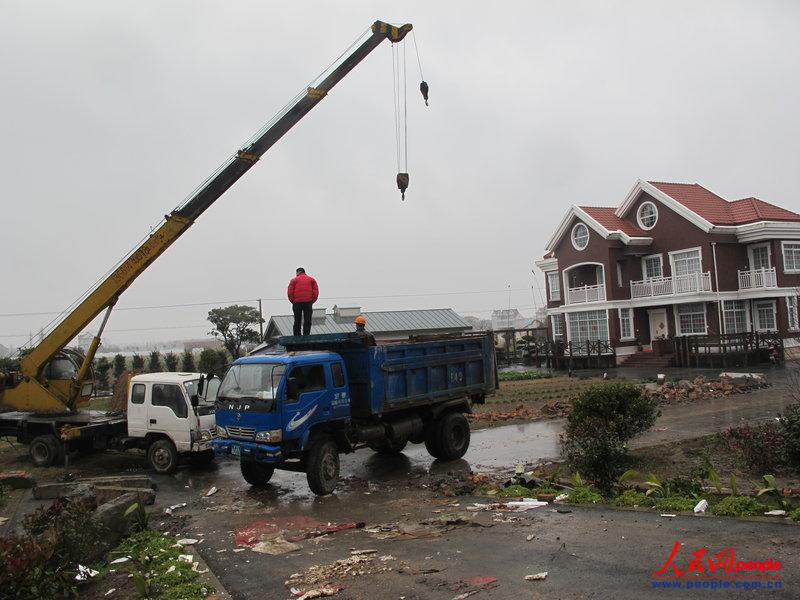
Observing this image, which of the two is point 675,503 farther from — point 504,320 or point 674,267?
point 504,320

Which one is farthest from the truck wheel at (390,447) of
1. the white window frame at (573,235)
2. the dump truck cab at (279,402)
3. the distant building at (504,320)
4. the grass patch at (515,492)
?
the distant building at (504,320)

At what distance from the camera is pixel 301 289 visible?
42.4 feet

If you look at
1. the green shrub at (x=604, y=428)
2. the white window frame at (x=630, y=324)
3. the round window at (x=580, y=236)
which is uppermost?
the round window at (x=580, y=236)

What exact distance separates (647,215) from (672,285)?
4.95 metres

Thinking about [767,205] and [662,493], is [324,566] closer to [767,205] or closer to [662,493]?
[662,493]

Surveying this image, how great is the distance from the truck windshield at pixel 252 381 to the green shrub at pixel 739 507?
6.39m

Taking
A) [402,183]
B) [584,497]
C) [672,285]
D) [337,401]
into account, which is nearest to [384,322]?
[672,285]

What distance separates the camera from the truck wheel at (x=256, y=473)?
11.4m

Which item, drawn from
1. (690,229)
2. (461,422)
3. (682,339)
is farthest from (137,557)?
(690,229)

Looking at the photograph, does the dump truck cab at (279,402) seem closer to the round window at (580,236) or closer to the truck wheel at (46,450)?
the truck wheel at (46,450)

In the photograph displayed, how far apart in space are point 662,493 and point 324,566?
4.48 metres

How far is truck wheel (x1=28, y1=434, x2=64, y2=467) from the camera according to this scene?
1441 cm
